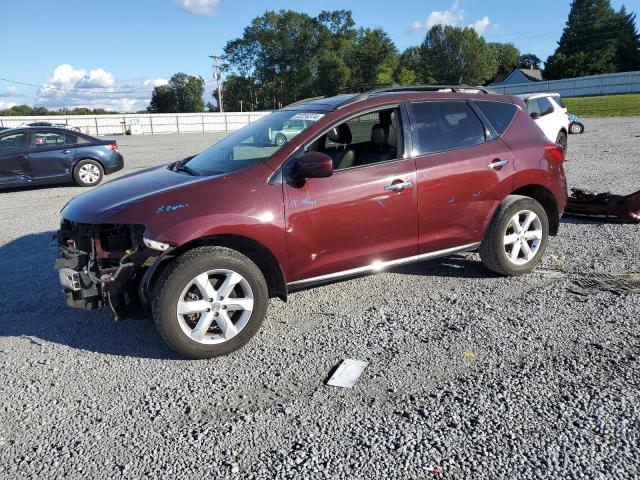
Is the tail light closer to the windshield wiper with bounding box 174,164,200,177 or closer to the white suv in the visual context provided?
the windshield wiper with bounding box 174,164,200,177

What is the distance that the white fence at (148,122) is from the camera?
41775 mm

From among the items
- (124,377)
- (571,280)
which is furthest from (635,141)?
(124,377)

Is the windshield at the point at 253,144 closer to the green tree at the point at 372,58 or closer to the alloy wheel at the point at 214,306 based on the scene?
the alloy wheel at the point at 214,306

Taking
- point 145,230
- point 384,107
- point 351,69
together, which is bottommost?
point 145,230

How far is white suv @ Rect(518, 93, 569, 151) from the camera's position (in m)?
13.3

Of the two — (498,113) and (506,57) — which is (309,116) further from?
(506,57)

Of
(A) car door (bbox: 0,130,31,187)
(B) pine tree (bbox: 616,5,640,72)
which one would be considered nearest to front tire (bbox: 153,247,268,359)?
(A) car door (bbox: 0,130,31,187)

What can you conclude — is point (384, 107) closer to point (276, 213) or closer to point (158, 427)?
point (276, 213)

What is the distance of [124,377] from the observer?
350 centimetres

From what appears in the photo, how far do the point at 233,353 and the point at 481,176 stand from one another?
266 centimetres

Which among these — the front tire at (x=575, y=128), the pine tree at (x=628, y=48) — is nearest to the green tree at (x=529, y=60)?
the pine tree at (x=628, y=48)

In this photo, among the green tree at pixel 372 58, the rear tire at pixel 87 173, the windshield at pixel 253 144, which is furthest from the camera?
the green tree at pixel 372 58

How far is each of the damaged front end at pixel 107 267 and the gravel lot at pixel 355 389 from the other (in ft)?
1.45

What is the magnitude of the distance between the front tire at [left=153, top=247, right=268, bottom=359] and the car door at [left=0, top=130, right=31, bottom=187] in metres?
9.50
